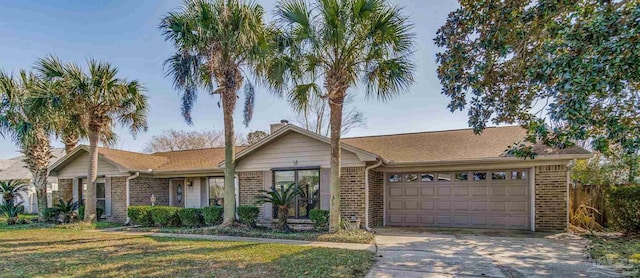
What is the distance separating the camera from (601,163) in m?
14.1

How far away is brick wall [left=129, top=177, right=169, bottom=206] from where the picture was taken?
1499cm

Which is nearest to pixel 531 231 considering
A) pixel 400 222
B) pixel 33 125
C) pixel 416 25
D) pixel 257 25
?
pixel 400 222

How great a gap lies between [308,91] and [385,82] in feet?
7.52

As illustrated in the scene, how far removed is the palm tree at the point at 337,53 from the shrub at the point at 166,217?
6341mm

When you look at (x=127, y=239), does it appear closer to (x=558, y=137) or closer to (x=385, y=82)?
(x=385, y=82)

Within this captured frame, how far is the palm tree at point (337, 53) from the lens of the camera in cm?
888

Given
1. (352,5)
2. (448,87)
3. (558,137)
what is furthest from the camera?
(352,5)

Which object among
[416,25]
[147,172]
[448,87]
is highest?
[416,25]

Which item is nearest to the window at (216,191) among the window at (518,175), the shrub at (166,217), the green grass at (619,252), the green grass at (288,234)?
the shrub at (166,217)

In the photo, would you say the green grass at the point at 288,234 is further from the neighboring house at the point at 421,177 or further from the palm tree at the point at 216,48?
the neighboring house at the point at 421,177

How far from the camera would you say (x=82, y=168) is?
16.0 m

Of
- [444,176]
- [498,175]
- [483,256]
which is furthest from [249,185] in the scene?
[498,175]

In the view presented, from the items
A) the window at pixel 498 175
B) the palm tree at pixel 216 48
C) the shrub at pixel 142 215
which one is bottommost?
the shrub at pixel 142 215

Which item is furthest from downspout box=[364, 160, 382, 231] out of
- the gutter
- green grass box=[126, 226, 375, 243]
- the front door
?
the front door
